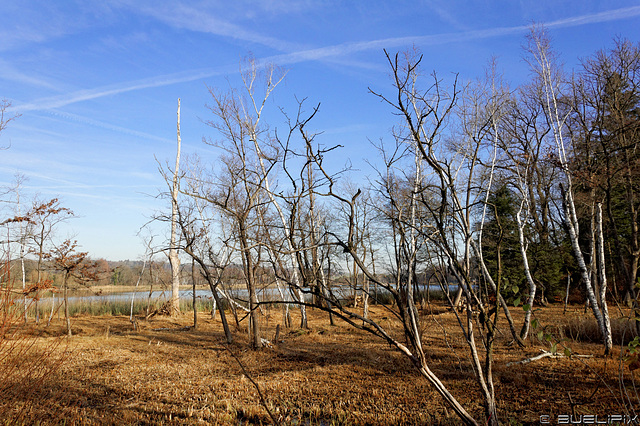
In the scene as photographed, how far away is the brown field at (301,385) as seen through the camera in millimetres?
4711

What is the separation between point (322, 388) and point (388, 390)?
101cm

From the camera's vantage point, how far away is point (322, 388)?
607 centimetres

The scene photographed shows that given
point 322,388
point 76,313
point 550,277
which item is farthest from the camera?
point 550,277

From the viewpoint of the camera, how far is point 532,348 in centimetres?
866

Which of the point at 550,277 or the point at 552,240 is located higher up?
the point at 552,240

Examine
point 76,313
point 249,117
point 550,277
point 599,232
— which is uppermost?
point 249,117

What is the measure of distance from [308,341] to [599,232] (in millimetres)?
7484

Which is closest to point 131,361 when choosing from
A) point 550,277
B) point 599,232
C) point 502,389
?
point 502,389

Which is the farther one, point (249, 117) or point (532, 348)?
point (249, 117)

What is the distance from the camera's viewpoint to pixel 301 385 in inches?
245

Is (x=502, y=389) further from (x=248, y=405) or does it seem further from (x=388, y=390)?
(x=248, y=405)

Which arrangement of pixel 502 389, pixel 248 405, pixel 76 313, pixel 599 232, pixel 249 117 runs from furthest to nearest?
pixel 76 313 < pixel 249 117 < pixel 599 232 < pixel 502 389 < pixel 248 405

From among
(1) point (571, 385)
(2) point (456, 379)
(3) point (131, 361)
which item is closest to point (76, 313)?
(3) point (131, 361)

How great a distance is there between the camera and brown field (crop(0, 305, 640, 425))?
471cm
